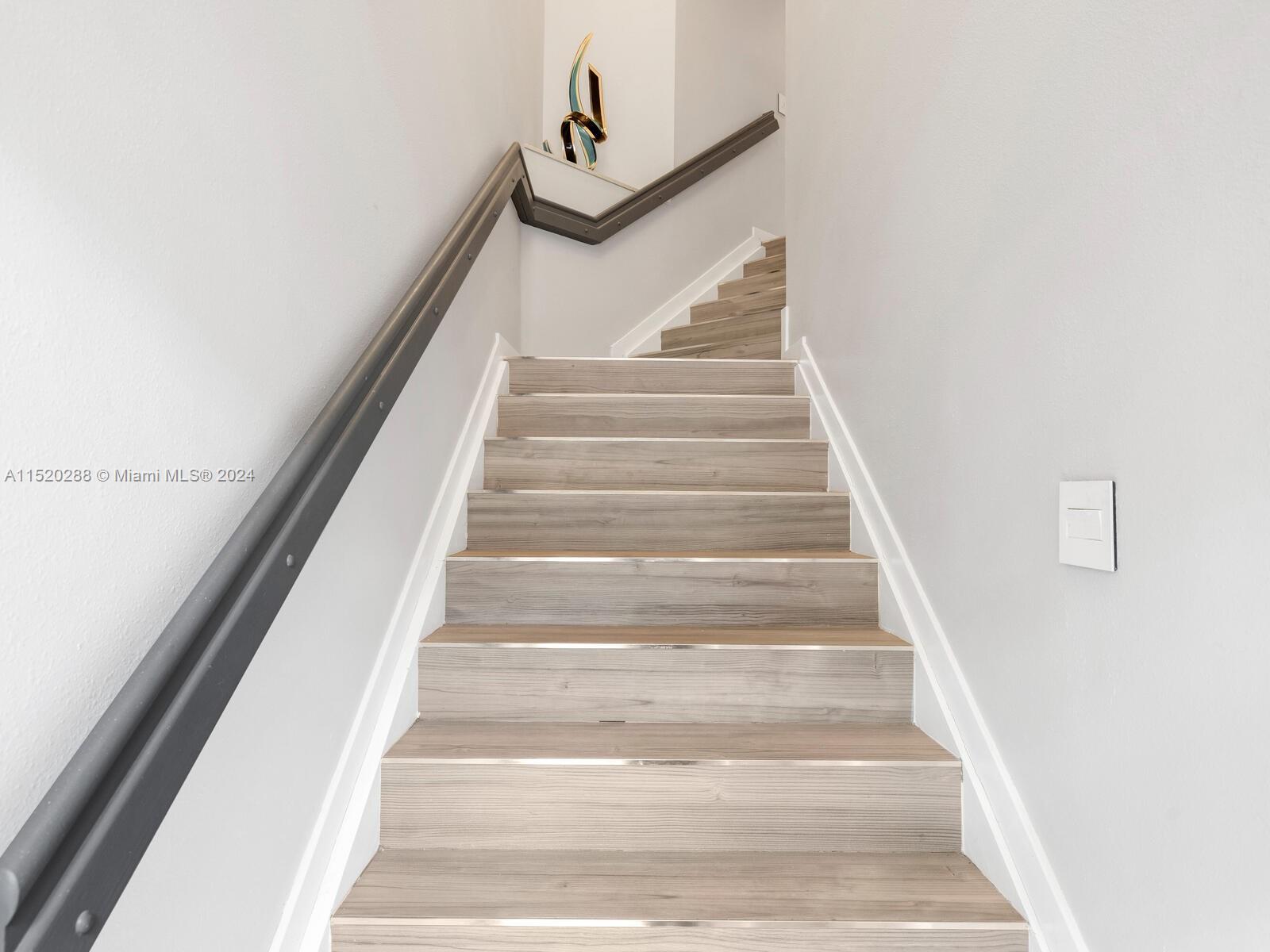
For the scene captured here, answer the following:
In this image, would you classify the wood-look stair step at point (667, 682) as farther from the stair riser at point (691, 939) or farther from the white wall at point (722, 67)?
the white wall at point (722, 67)

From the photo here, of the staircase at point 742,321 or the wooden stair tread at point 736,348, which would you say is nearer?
the wooden stair tread at point 736,348

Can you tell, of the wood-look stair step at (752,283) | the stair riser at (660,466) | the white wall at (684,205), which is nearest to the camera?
the stair riser at (660,466)

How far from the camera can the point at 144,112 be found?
69 cm

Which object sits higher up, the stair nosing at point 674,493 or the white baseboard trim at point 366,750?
the stair nosing at point 674,493

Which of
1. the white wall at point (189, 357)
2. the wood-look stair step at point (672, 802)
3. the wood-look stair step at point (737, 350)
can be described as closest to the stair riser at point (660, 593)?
the white wall at point (189, 357)

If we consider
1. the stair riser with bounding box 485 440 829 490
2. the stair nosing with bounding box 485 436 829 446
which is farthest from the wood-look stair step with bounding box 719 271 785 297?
the stair riser with bounding box 485 440 829 490

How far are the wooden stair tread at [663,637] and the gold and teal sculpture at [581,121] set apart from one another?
2833 mm

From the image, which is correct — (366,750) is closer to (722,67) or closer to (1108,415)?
(1108,415)

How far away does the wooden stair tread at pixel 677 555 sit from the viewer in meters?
1.69


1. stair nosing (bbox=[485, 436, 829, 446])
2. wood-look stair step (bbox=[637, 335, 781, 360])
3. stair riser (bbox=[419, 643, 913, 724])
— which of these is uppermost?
wood-look stair step (bbox=[637, 335, 781, 360])

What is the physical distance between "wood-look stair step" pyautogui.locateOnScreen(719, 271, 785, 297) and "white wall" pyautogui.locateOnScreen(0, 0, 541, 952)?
7.99 ft

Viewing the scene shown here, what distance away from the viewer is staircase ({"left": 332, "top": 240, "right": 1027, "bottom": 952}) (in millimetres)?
1035

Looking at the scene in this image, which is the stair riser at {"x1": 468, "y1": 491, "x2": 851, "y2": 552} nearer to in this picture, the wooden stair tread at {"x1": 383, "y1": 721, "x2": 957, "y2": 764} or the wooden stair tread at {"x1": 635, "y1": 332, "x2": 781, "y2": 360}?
the wooden stair tread at {"x1": 383, "y1": 721, "x2": 957, "y2": 764}

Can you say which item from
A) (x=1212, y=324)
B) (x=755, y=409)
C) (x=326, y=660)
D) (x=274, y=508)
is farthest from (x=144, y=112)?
(x=755, y=409)
